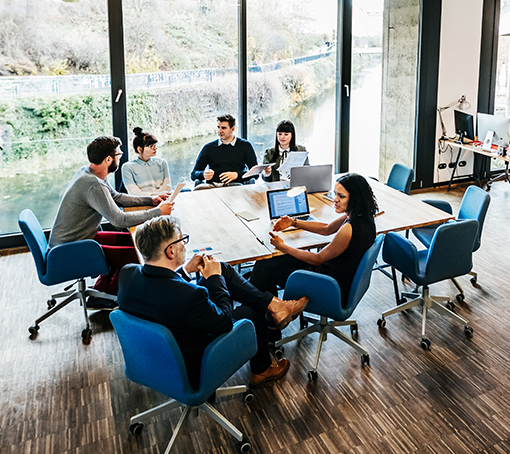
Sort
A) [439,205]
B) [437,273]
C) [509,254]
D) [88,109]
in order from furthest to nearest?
[88,109], [509,254], [439,205], [437,273]

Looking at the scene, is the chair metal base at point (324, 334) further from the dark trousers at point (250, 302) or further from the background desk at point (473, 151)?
the background desk at point (473, 151)

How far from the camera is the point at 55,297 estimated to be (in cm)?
420

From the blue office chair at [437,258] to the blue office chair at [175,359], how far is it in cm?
144

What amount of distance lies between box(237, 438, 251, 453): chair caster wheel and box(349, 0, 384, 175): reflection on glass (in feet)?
16.4

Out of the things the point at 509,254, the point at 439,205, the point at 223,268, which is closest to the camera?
the point at 223,268

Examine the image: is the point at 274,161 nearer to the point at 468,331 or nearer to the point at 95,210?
the point at 95,210

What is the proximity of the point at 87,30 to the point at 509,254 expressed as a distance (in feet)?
15.8

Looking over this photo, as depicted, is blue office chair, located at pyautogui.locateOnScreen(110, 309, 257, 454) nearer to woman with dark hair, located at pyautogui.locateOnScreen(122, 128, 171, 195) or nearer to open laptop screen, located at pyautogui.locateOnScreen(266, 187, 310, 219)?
open laptop screen, located at pyautogui.locateOnScreen(266, 187, 310, 219)

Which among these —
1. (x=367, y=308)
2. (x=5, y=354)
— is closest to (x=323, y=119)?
(x=367, y=308)

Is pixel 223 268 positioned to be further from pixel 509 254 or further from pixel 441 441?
pixel 509 254

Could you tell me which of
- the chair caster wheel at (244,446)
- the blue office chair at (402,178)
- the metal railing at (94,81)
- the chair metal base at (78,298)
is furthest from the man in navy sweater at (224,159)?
the chair caster wheel at (244,446)

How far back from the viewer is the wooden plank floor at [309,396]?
2770 mm

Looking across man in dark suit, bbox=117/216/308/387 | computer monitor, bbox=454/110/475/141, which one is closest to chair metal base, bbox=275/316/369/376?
man in dark suit, bbox=117/216/308/387

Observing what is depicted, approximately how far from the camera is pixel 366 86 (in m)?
6.88
